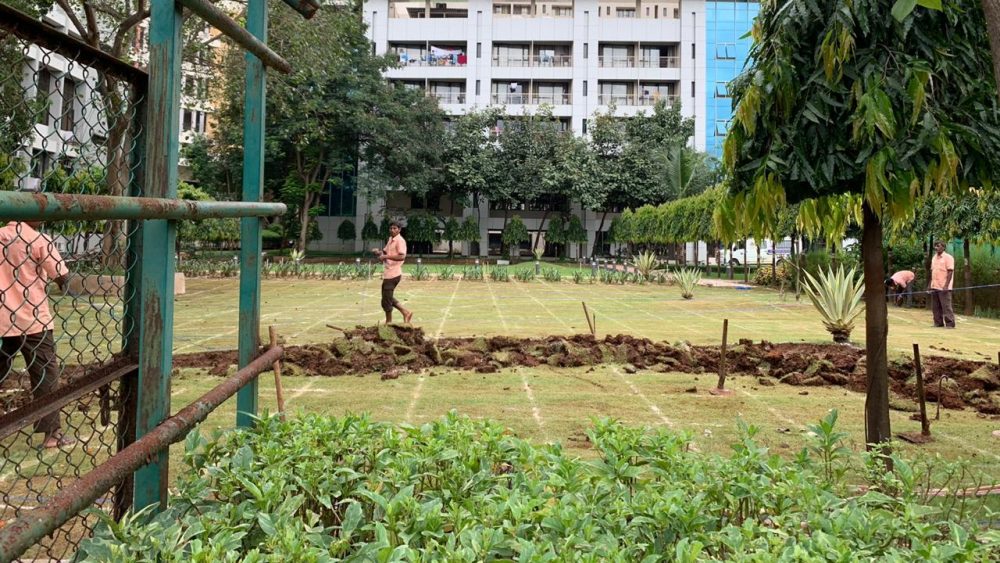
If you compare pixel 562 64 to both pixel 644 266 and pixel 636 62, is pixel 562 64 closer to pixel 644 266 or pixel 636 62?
pixel 636 62

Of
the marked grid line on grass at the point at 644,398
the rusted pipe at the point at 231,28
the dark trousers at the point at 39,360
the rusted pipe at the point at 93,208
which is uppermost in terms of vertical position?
the rusted pipe at the point at 231,28

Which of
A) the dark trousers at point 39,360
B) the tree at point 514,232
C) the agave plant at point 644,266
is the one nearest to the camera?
the dark trousers at point 39,360

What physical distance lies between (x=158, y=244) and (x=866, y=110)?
10.1 ft

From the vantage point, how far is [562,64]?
47.5 m

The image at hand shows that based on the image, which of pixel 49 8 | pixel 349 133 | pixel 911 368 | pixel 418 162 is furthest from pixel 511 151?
pixel 911 368

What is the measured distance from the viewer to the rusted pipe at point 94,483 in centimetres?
138

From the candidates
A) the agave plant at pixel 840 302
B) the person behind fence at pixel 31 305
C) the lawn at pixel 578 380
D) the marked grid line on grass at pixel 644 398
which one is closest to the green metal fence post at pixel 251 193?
the lawn at pixel 578 380

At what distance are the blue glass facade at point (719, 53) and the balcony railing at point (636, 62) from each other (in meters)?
2.37

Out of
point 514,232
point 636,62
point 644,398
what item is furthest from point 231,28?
point 636,62

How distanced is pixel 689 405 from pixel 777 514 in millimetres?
4006

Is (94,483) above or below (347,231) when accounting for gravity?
below

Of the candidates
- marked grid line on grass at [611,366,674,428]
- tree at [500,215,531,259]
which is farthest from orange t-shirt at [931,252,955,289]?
tree at [500,215,531,259]

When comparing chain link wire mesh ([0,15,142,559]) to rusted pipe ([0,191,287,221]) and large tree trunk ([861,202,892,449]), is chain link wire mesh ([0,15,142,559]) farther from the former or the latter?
large tree trunk ([861,202,892,449])

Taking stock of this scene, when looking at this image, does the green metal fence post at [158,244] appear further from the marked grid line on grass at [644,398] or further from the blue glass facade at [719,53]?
the blue glass facade at [719,53]
